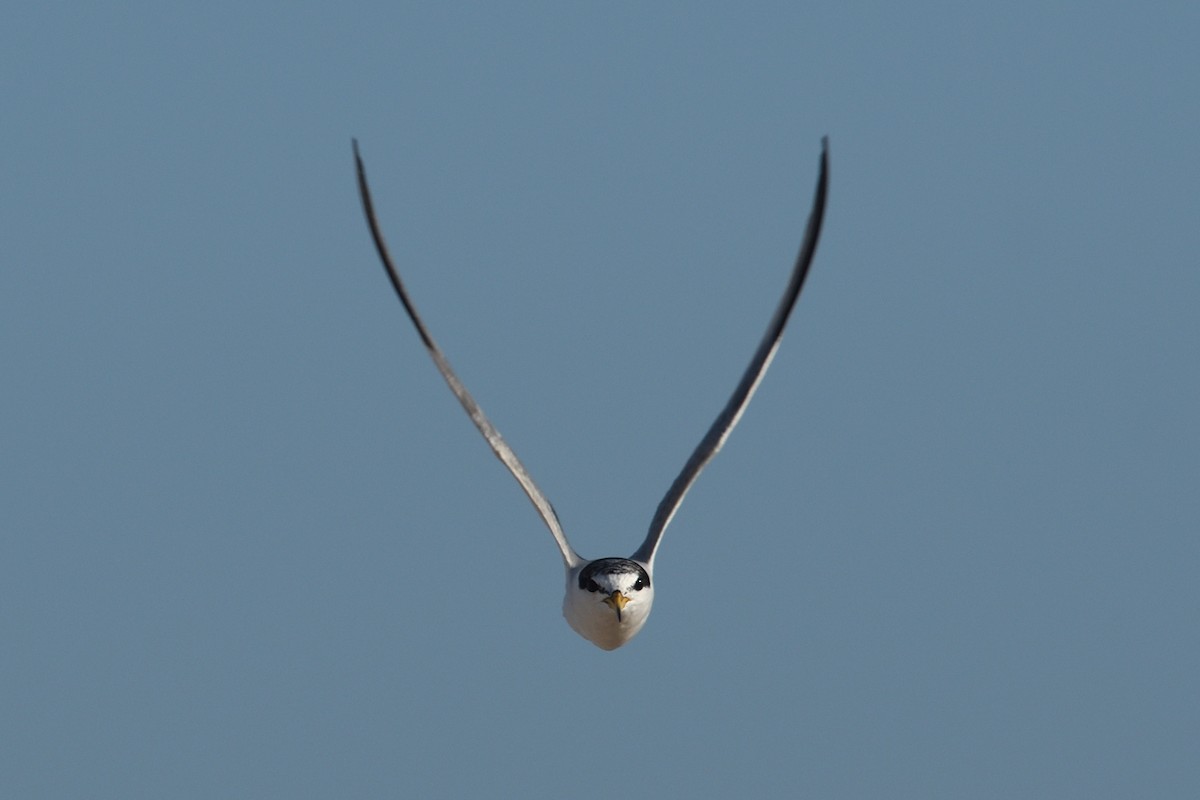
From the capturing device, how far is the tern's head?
128 ft

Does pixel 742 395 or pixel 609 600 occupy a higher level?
pixel 742 395

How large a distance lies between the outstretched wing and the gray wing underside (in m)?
1.23

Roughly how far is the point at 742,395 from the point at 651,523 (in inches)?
109

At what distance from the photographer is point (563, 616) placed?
1624 inches

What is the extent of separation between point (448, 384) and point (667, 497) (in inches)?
154

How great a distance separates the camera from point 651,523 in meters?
41.0

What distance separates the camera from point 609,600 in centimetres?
3906

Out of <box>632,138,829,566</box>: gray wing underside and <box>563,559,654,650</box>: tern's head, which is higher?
<box>632,138,829,566</box>: gray wing underside

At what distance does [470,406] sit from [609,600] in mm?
3226

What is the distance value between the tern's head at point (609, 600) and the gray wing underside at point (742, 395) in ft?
A: 2.39

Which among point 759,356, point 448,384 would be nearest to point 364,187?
point 448,384

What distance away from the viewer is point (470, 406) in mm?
38594

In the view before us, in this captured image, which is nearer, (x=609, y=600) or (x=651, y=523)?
(x=609, y=600)

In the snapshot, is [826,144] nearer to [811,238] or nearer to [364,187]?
[811,238]
